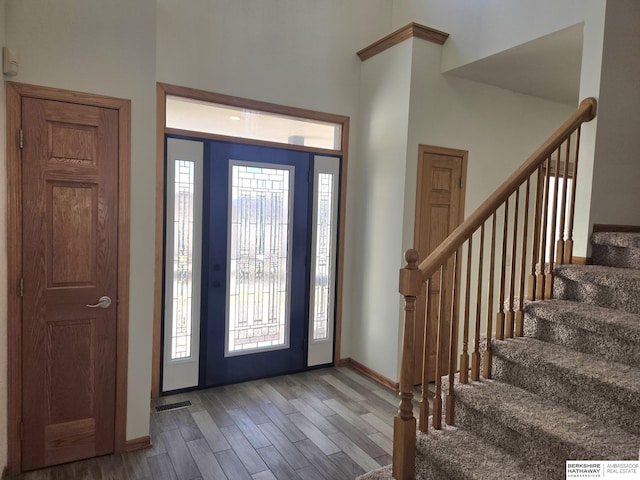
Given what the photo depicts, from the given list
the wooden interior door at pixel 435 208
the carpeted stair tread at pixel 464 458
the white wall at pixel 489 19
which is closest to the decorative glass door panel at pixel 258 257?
the wooden interior door at pixel 435 208

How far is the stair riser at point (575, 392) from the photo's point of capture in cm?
170

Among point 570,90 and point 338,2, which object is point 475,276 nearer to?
point 570,90

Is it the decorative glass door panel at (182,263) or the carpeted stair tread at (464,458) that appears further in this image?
the decorative glass door panel at (182,263)

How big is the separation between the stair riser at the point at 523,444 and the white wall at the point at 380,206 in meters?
1.64

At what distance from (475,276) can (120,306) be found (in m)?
3.10

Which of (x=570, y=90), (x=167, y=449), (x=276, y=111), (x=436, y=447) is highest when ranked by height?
(x=570, y=90)

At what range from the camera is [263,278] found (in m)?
3.77

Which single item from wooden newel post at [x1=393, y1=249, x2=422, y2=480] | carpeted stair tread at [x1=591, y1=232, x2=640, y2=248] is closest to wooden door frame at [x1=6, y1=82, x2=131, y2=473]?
wooden newel post at [x1=393, y1=249, x2=422, y2=480]

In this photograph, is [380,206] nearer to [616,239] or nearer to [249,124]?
[249,124]

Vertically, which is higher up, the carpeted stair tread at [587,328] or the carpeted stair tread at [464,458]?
the carpeted stair tread at [587,328]

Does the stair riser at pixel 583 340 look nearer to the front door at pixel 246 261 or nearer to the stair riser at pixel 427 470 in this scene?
the stair riser at pixel 427 470

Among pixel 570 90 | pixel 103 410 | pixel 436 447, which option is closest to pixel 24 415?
pixel 103 410

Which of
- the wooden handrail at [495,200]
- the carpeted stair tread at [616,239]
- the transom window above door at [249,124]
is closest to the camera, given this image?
the wooden handrail at [495,200]

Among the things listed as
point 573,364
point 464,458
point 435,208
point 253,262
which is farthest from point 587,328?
point 253,262
